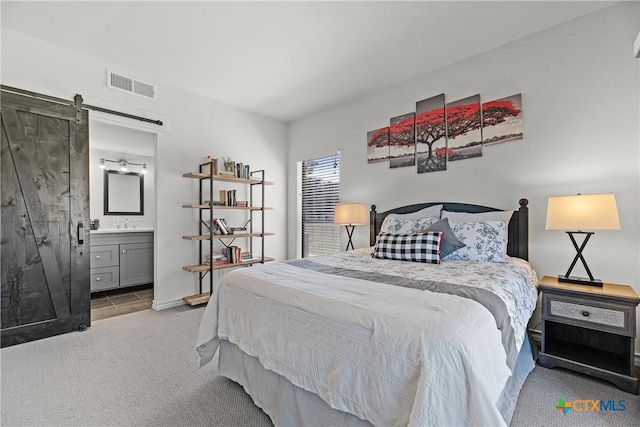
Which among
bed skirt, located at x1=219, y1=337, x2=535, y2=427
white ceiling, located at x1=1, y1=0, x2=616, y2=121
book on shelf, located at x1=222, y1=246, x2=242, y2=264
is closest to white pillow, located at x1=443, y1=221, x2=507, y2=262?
bed skirt, located at x1=219, y1=337, x2=535, y2=427

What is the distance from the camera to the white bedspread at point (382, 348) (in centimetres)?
94

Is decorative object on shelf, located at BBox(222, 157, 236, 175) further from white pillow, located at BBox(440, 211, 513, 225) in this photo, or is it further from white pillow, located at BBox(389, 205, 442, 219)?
white pillow, located at BBox(440, 211, 513, 225)

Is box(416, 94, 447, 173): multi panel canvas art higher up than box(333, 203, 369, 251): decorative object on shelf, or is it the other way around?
box(416, 94, 447, 173): multi panel canvas art

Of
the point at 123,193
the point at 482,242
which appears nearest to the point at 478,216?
the point at 482,242

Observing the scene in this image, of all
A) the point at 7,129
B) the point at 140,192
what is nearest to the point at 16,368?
the point at 7,129

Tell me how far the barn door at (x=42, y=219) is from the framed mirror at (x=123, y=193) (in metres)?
2.25

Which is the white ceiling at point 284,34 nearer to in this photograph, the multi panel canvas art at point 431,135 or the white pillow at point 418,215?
the multi panel canvas art at point 431,135

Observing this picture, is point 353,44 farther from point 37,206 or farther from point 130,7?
point 37,206

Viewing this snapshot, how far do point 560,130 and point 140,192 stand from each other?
6.00 meters

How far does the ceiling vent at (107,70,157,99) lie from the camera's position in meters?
3.17

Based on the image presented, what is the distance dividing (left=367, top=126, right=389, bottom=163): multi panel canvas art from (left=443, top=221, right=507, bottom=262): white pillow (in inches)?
58.4

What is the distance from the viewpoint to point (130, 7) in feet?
7.55

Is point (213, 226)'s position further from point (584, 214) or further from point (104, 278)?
point (584, 214)

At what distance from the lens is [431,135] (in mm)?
3248
